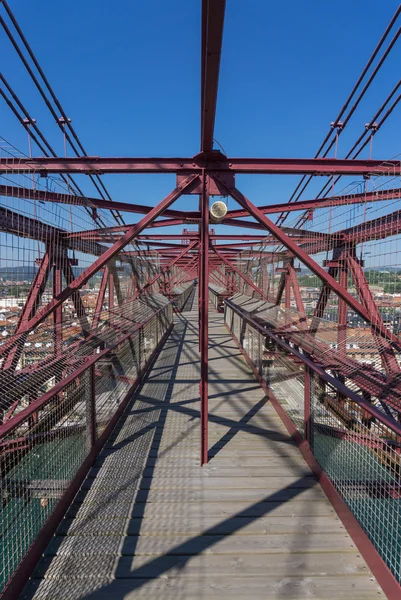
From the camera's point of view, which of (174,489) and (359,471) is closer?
(359,471)

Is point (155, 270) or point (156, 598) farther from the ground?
point (155, 270)

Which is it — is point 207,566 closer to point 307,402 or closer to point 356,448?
point 356,448

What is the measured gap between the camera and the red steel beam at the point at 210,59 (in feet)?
6.93

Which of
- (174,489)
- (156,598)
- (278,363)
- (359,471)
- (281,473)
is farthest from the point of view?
(278,363)

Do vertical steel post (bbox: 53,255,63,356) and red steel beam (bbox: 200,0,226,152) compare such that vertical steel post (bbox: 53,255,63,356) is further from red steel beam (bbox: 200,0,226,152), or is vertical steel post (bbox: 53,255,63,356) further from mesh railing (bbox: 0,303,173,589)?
red steel beam (bbox: 200,0,226,152)

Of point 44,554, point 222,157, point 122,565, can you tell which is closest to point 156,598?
point 122,565

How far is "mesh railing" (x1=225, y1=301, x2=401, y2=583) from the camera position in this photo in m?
2.29

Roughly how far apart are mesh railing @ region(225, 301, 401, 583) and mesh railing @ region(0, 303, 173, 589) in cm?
213

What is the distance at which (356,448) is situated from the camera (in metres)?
2.71

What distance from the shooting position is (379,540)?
236 cm

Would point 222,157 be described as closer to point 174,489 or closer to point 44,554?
point 174,489

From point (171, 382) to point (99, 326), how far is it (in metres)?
1.65

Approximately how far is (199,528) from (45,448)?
1300 millimetres

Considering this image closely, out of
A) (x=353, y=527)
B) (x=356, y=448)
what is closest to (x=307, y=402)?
(x=356, y=448)
